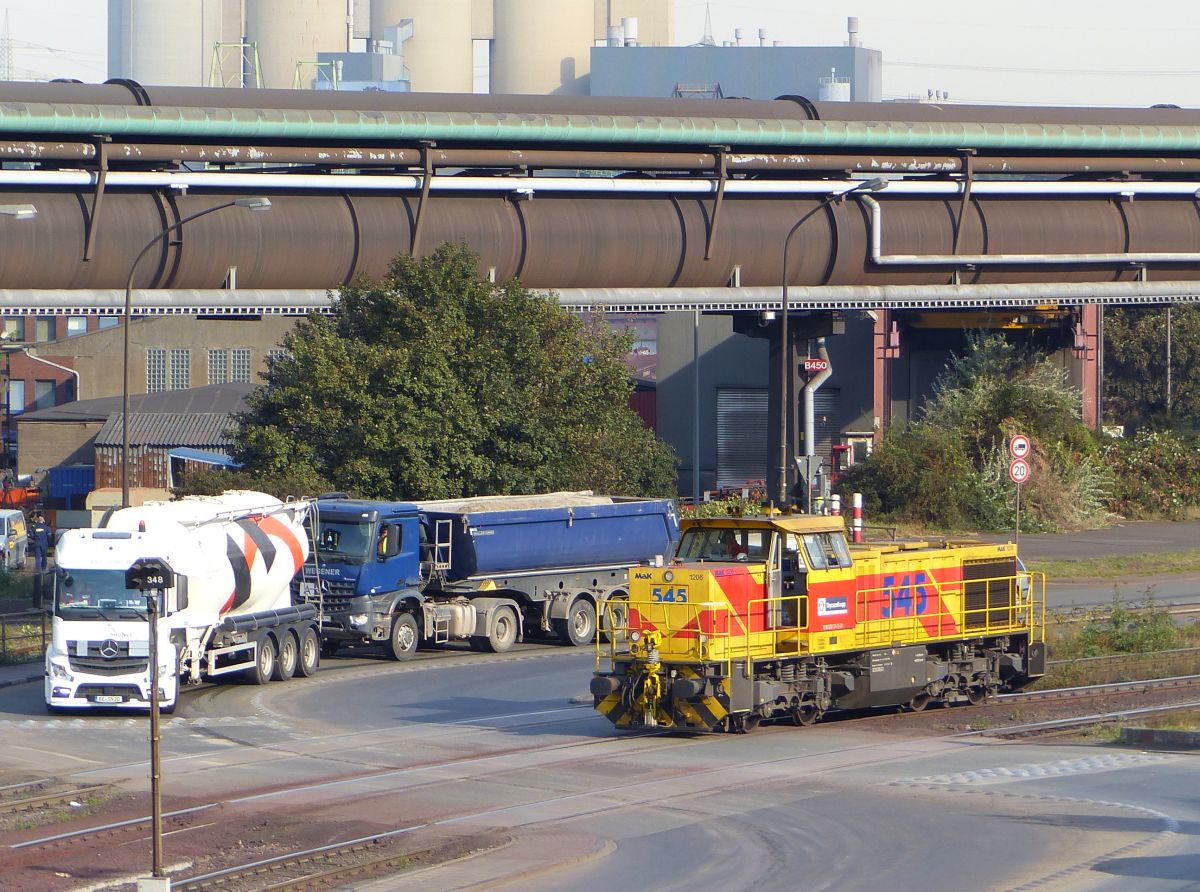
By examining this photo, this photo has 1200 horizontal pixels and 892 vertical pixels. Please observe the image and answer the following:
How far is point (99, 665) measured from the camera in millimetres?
24734

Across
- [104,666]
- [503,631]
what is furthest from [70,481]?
[104,666]

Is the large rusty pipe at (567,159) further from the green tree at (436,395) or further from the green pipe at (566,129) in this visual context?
the green tree at (436,395)

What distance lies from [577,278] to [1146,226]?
1927 centimetres

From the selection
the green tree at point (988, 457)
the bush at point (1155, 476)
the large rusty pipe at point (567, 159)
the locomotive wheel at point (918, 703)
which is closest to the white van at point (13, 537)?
the large rusty pipe at point (567, 159)

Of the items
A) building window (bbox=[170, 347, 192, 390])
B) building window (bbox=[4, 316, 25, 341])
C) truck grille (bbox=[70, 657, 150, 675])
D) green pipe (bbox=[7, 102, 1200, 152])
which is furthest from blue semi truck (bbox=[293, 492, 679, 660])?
building window (bbox=[4, 316, 25, 341])

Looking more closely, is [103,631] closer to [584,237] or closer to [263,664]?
[263,664]

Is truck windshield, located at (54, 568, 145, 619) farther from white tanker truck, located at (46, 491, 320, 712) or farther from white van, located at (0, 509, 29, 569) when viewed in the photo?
white van, located at (0, 509, 29, 569)

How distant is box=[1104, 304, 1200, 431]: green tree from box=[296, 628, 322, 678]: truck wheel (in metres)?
66.8

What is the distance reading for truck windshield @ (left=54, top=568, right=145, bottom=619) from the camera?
81.9 ft

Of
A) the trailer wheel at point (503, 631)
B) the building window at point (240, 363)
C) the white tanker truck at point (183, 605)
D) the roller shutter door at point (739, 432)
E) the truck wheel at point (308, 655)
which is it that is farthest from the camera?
the building window at point (240, 363)

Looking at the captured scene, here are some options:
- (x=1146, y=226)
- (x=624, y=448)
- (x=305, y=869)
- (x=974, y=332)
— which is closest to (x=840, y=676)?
(x=305, y=869)

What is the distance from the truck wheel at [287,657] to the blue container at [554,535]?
430cm

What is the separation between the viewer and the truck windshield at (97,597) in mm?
24969

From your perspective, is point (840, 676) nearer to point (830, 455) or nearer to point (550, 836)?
point (550, 836)
